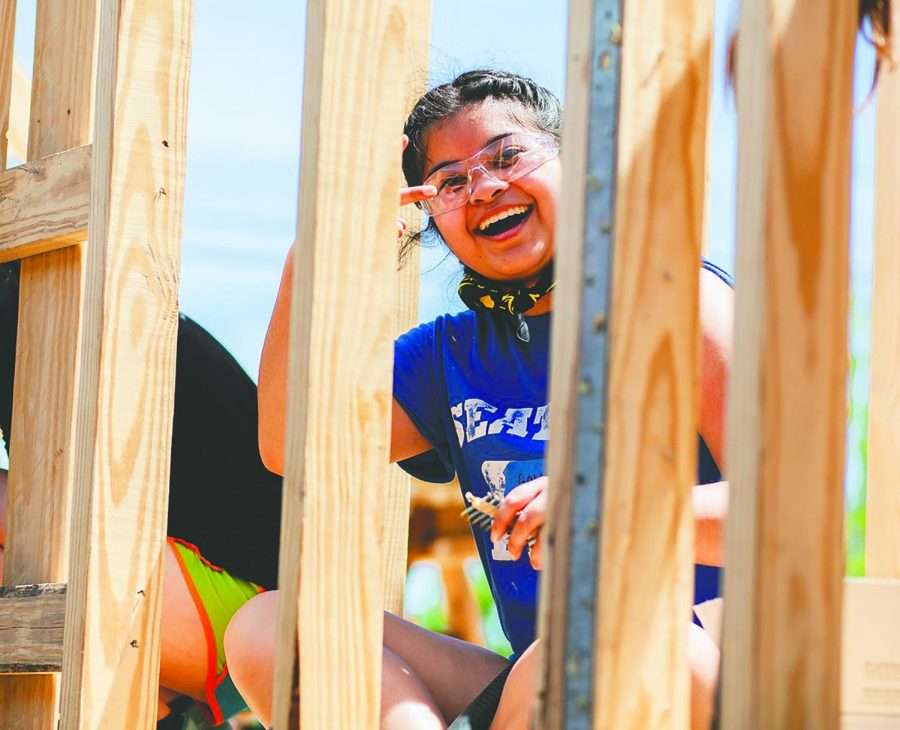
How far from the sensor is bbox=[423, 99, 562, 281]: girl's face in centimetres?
232

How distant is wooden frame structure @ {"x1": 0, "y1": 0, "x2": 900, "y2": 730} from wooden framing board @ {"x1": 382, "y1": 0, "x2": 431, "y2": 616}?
741 mm

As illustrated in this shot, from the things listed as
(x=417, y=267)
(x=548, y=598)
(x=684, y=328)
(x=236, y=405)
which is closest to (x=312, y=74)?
(x=684, y=328)

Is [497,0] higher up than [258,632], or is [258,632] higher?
[497,0]

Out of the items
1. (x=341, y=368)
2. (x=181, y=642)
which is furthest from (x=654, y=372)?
(x=181, y=642)

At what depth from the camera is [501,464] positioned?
2234 mm

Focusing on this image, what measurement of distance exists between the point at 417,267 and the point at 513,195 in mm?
432

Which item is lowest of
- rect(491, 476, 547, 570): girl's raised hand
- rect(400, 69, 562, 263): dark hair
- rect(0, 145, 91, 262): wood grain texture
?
rect(491, 476, 547, 570): girl's raised hand

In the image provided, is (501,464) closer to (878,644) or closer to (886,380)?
(886,380)

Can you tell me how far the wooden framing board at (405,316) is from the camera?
8.54 feet

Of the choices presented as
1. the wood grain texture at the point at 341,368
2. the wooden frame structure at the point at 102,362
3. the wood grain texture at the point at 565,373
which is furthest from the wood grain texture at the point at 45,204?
the wood grain texture at the point at 565,373

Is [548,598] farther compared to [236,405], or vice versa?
[236,405]

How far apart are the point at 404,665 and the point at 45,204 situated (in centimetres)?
104

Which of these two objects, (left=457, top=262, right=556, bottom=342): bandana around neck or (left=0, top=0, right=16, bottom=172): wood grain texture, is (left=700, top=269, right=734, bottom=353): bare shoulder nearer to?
(left=457, top=262, right=556, bottom=342): bandana around neck

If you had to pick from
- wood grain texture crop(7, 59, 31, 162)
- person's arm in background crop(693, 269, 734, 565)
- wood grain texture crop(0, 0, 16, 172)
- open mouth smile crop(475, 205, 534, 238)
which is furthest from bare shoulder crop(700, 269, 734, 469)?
A: wood grain texture crop(7, 59, 31, 162)
